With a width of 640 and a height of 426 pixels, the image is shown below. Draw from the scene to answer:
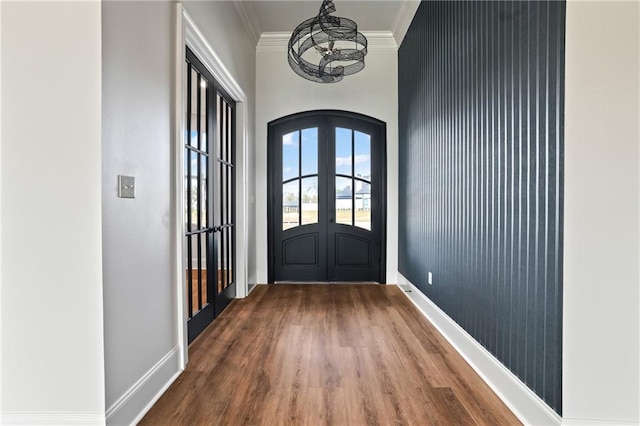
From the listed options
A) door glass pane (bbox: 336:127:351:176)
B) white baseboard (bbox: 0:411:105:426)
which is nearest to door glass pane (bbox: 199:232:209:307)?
white baseboard (bbox: 0:411:105:426)

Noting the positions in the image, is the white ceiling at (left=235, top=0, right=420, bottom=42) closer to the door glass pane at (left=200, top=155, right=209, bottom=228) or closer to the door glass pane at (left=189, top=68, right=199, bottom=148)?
the door glass pane at (left=189, top=68, right=199, bottom=148)

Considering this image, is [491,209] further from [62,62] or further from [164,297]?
[62,62]

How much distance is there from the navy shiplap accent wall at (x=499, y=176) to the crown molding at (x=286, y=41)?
130 centimetres

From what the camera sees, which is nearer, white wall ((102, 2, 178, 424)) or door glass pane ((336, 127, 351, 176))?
white wall ((102, 2, 178, 424))

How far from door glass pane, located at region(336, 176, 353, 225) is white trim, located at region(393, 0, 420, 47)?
1953mm

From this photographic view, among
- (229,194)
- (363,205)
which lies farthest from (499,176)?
(363,205)

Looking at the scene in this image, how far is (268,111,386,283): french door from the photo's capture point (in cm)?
479

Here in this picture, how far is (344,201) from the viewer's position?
482 cm

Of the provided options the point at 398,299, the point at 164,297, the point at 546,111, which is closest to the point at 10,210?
the point at 164,297

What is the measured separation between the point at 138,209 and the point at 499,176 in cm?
199

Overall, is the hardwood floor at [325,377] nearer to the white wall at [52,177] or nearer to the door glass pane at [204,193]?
the white wall at [52,177]

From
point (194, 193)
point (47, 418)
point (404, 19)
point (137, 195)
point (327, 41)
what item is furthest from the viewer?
point (404, 19)

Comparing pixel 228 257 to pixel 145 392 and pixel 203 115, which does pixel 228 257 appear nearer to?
pixel 203 115

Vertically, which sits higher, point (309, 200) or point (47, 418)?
point (309, 200)
